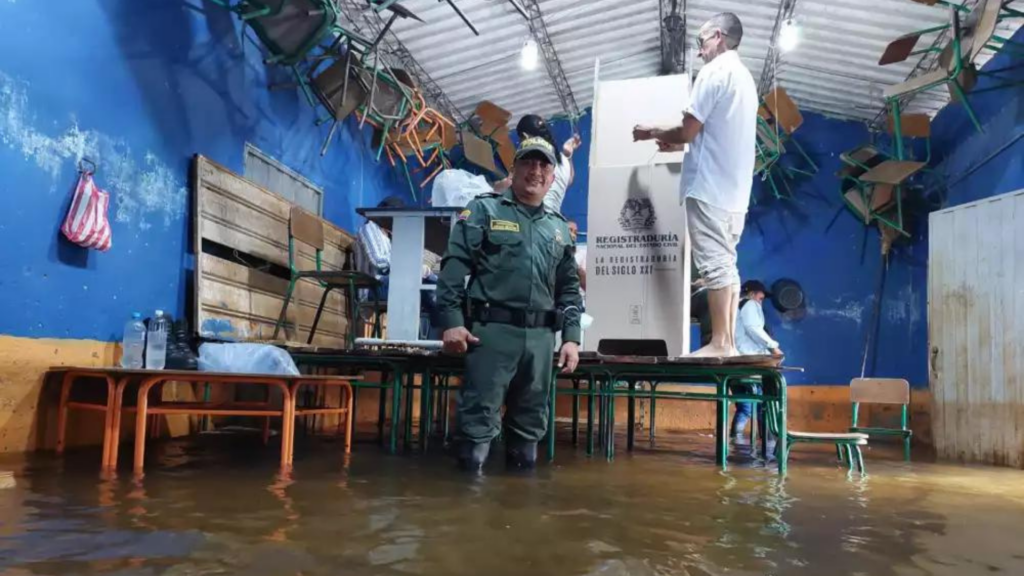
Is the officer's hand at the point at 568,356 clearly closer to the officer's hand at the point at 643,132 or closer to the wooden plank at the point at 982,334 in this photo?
the officer's hand at the point at 643,132

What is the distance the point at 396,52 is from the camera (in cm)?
787

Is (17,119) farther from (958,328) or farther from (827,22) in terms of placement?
(827,22)

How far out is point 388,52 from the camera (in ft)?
25.0

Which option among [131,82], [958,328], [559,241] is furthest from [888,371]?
[131,82]

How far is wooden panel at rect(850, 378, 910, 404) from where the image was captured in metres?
5.44

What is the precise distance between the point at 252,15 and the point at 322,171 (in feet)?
8.00

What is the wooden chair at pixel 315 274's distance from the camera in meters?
5.08

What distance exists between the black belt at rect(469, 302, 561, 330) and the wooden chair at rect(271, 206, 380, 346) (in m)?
1.99

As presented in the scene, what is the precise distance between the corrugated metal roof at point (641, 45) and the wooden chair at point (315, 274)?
9.18 feet

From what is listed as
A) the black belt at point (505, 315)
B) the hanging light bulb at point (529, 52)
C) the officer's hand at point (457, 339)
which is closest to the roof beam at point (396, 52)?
the hanging light bulb at point (529, 52)

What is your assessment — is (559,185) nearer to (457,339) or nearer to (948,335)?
(457,339)

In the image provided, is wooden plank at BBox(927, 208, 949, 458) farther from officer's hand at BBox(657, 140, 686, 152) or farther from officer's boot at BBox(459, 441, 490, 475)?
officer's boot at BBox(459, 441, 490, 475)

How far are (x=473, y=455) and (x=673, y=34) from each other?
686 centimetres

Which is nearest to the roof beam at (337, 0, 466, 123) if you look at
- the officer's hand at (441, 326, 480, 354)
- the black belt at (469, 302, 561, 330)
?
the black belt at (469, 302, 561, 330)
